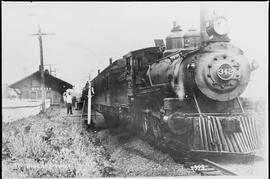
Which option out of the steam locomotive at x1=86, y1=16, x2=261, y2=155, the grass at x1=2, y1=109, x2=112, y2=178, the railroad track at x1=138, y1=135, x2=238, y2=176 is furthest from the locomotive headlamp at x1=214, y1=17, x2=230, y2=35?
the grass at x1=2, y1=109, x2=112, y2=178

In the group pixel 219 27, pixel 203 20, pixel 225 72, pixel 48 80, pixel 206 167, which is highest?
pixel 203 20

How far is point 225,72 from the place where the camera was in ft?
19.3

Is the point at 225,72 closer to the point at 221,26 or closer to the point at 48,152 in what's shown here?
the point at 221,26

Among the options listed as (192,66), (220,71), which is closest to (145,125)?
(192,66)

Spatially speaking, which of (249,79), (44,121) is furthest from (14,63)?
(249,79)

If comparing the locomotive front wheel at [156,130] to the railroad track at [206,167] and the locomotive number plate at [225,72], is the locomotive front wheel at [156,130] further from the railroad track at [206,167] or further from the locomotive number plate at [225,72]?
the locomotive number plate at [225,72]

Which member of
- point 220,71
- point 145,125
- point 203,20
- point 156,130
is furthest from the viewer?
point 145,125

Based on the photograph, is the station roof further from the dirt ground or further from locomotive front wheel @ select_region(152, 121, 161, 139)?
locomotive front wheel @ select_region(152, 121, 161, 139)

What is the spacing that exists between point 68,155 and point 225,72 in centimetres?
304

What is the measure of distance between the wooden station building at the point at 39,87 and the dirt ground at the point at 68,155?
1.71ft

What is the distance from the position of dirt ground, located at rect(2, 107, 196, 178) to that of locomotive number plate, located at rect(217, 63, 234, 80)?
66.1 inches

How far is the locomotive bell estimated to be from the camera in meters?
5.89

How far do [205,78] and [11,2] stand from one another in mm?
3541

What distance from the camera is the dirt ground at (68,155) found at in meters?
5.48
